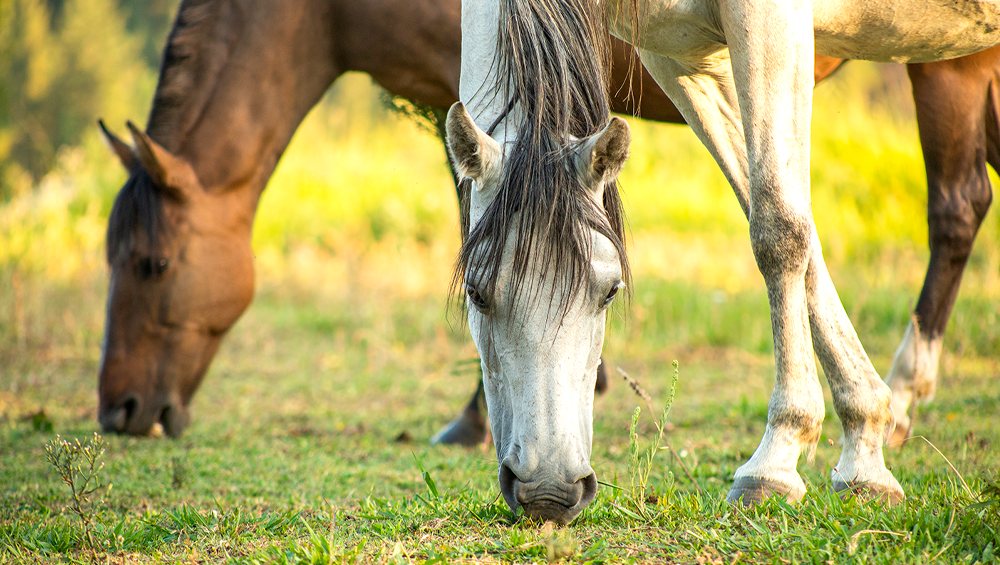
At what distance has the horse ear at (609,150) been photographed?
1795 millimetres

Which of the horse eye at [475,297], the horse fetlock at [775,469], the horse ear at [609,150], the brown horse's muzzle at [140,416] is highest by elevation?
the horse ear at [609,150]

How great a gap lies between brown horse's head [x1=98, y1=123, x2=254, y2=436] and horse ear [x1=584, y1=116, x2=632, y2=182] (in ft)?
8.73

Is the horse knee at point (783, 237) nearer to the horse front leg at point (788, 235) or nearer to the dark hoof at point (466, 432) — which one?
the horse front leg at point (788, 235)

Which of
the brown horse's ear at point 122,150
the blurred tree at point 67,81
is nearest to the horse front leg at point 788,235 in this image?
the brown horse's ear at point 122,150

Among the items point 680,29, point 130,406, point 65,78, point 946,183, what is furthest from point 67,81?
point 946,183

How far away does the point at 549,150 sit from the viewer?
6.19 ft

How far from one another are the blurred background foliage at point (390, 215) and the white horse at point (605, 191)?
2135 millimetres

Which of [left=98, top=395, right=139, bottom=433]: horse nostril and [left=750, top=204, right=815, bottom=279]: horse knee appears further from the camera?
[left=98, top=395, right=139, bottom=433]: horse nostril

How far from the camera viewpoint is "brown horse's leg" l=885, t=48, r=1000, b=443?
11.4 ft

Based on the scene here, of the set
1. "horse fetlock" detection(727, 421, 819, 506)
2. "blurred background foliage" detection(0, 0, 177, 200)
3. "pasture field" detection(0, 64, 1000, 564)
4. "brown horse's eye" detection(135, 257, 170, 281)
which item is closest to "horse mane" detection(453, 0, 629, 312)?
"pasture field" detection(0, 64, 1000, 564)

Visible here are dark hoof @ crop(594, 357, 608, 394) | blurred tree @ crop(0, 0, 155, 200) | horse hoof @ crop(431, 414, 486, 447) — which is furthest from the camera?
blurred tree @ crop(0, 0, 155, 200)

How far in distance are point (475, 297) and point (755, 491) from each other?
934 millimetres

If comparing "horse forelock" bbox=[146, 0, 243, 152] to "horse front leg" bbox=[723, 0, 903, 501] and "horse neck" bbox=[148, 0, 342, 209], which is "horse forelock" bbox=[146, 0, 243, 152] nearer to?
"horse neck" bbox=[148, 0, 342, 209]

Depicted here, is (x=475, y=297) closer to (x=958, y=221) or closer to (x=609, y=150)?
(x=609, y=150)
